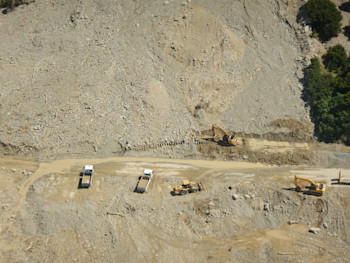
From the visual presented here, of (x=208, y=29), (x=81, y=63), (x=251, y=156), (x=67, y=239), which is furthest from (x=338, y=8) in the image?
(x=67, y=239)

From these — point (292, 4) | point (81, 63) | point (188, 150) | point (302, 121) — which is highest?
point (292, 4)

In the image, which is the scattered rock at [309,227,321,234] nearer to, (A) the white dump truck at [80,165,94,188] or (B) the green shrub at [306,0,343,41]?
(A) the white dump truck at [80,165,94,188]

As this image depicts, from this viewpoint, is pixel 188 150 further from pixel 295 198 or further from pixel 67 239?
pixel 67 239

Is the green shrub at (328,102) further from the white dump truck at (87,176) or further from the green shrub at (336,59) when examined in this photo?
the white dump truck at (87,176)

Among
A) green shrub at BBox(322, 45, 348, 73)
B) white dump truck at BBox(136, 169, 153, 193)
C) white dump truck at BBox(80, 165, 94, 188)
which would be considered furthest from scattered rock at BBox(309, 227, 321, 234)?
white dump truck at BBox(80, 165, 94, 188)

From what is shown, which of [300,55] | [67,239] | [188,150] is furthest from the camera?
[300,55]

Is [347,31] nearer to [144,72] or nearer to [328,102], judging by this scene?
[328,102]

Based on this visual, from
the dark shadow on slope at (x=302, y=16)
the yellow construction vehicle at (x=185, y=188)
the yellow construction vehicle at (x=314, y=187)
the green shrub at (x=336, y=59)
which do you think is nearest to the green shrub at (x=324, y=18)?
the dark shadow on slope at (x=302, y=16)
